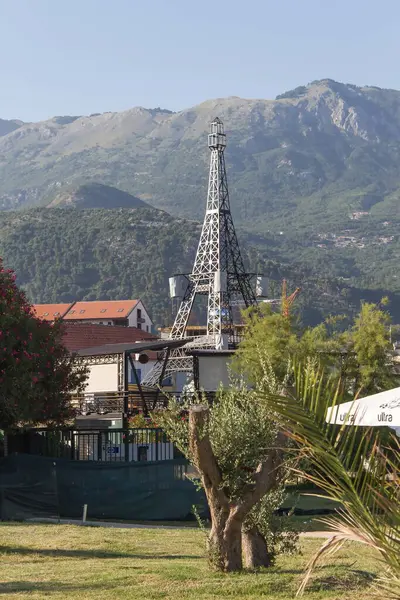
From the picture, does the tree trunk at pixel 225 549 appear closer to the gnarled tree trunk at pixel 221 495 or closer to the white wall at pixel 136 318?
the gnarled tree trunk at pixel 221 495

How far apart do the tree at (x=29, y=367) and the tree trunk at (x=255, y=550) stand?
45.1ft

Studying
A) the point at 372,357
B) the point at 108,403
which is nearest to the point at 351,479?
the point at 108,403

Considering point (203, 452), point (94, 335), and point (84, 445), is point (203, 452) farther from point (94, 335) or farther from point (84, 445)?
point (94, 335)

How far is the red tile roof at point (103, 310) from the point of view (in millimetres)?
138875

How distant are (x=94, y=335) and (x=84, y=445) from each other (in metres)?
59.3

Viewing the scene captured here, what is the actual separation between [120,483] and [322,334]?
2652cm

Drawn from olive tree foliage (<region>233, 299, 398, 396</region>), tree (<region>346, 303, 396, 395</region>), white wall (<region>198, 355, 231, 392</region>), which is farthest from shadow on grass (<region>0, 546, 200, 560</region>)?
white wall (<region>198, 355, 231, 392</region>)

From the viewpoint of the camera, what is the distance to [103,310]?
466 ft

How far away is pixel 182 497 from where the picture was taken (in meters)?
23.9

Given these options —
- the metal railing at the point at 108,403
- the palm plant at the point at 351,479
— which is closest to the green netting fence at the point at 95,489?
the palm plant at the point at 351,479

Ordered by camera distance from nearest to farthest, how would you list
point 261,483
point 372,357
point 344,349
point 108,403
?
1. point 261,483
2. point 108,403
3. point 372,357
4. point 344,349

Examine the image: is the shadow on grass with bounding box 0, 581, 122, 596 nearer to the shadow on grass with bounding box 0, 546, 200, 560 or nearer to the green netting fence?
the shadow on grass with bounding box 0, 546, 200, 560

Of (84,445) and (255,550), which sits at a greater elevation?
(255,550)

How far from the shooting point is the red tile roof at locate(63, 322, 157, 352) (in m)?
83.1
